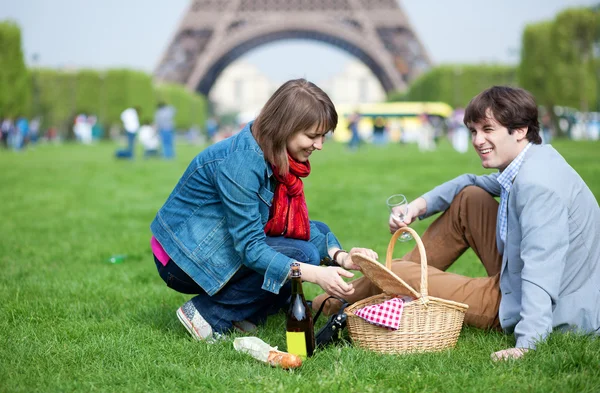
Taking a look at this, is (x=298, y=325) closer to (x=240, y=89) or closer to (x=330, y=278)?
(x=330, y=278)

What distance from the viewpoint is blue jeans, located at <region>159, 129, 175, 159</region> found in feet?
56.5

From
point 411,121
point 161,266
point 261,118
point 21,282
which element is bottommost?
point 411,121

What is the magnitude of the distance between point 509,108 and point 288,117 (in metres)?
0.87

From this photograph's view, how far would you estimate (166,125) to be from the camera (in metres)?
→ 17.0

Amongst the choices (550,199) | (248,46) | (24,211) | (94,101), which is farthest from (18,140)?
(550,199)

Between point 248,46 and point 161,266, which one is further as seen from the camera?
point 248,46

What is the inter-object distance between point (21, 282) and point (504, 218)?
291 cm

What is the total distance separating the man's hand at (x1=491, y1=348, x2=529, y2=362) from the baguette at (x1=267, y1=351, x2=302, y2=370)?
730mm

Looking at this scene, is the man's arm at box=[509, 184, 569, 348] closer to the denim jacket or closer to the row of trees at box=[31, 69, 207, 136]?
the denim jacket

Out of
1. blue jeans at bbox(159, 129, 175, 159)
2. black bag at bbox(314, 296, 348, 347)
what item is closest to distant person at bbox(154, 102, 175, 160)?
blue jeans at bbox(159, 129, 175, 159)

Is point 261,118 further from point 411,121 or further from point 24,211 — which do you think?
point 411,121

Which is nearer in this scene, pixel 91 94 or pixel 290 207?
pixel 290 207

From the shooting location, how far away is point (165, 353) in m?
3.03

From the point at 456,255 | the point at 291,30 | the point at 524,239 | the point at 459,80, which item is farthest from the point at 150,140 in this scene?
the point at 459,80
